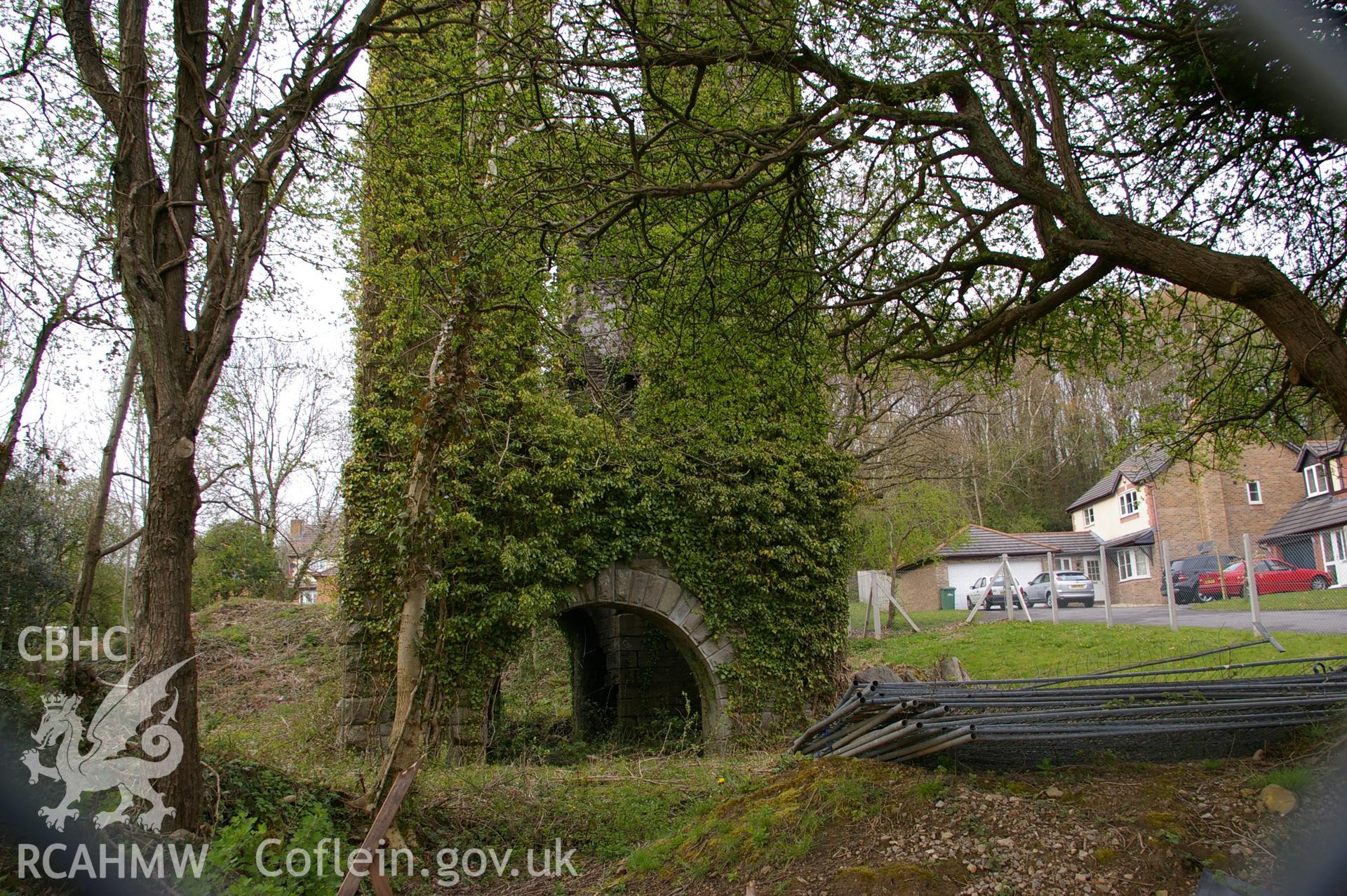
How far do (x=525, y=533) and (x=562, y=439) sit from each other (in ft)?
4.18

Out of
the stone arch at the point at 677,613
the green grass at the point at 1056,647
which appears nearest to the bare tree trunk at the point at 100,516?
the stone arch at the point at 677,613

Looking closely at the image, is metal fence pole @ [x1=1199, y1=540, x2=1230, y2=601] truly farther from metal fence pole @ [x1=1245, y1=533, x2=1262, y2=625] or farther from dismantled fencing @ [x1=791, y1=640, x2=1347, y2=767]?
dismantled fencing @ [x1=791, y1=640, x2=1347, y2=767]

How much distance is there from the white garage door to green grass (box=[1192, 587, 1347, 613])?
51.1 feet

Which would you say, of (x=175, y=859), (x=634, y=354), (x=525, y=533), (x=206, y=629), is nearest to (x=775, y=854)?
(x=175, y=859)

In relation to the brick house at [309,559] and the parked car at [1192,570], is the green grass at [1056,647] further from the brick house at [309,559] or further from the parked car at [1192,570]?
the brick house at [309,559]

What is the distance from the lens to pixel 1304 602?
14.9 meters

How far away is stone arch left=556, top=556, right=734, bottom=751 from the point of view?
10766 mm

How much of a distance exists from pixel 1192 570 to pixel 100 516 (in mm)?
28313

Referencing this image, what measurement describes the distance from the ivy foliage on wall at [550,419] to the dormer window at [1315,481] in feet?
67.9

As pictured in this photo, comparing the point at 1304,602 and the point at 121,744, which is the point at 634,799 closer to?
the point at 121,744

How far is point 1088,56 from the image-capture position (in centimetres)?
496

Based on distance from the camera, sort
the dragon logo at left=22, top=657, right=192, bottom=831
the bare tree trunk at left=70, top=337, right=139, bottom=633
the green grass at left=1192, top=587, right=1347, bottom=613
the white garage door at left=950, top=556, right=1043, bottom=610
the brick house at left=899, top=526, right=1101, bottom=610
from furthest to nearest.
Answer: the white garage door at left=950, top=556, right=1043, bottom=610
the brick house at left=899, top=526, right=1101, bottom=610
the green grass at left=1192, top=587, right=1347, bottom=613
the bare tree trunk at left=70, top=337, right=139, bottom=633
the dragon logo at left=22, top=657, right=192, bottom=831

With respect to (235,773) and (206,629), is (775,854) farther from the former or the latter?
(206,629)

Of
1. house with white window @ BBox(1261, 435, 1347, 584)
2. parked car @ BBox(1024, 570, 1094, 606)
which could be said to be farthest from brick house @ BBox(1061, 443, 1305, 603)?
house with white window @ BBox(1261, 435, 1347, 584)
